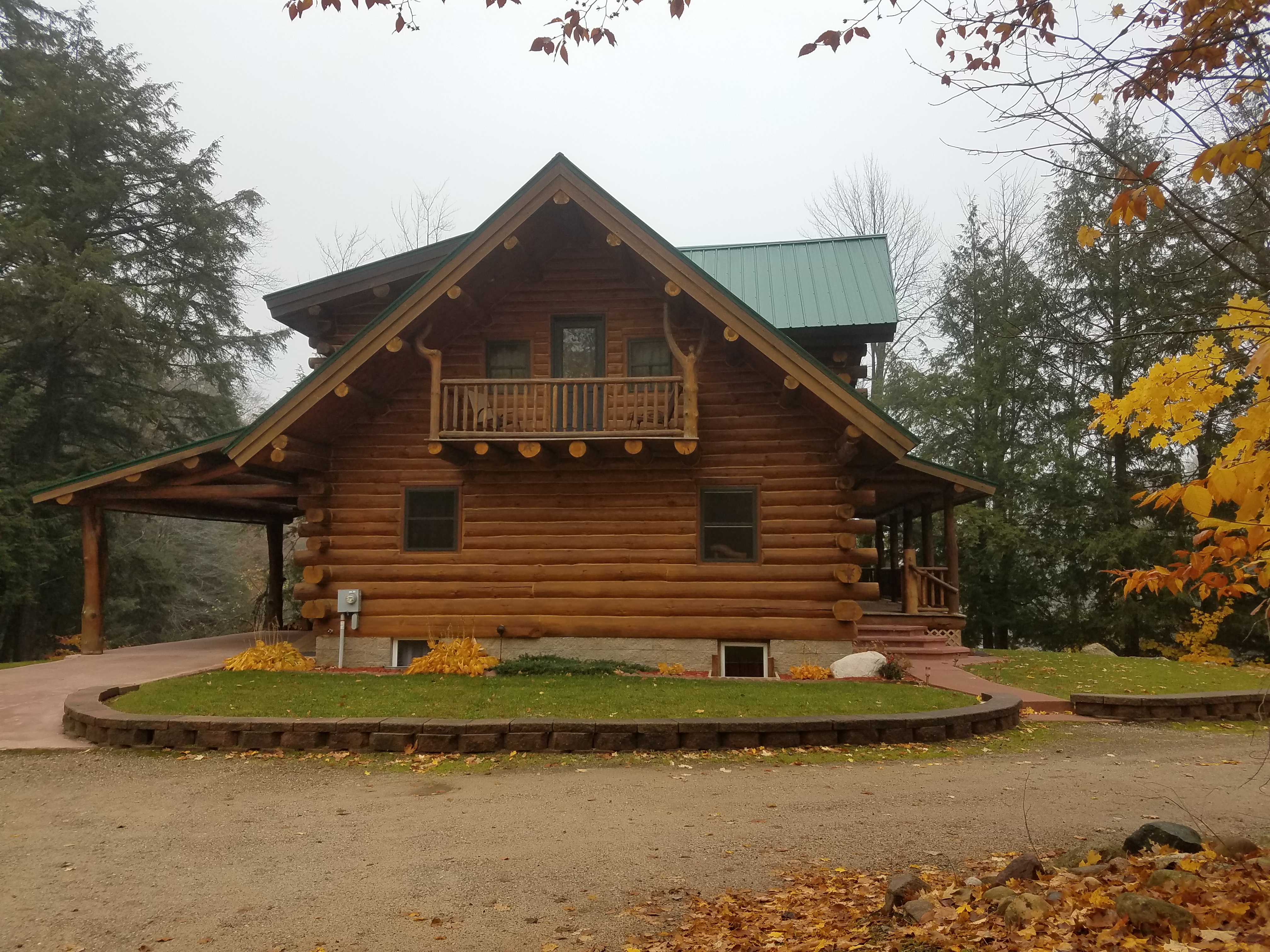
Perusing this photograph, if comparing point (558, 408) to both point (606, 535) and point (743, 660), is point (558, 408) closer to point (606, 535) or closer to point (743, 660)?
point (606, 535)

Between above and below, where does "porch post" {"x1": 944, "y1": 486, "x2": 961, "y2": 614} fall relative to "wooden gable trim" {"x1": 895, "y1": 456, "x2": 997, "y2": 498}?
below

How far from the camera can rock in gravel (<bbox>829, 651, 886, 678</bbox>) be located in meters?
13.0

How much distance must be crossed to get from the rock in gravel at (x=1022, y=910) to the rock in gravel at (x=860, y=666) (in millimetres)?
9274

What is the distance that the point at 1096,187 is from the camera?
2506cm

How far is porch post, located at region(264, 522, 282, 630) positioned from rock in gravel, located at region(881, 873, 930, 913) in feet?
54.4

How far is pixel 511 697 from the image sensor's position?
10758 millimetres

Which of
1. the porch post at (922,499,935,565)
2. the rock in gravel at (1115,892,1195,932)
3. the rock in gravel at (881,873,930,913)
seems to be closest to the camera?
the rock in gravel at (1115,892,1195,932)

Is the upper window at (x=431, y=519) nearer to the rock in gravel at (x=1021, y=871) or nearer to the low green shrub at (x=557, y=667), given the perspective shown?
the low green shrub at (x=557, y=667)

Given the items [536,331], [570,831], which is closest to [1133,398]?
[570,831]

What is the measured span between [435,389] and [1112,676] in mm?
13168

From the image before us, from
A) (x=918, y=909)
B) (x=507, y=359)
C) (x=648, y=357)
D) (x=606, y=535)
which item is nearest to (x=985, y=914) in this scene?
(x=918, y=909)

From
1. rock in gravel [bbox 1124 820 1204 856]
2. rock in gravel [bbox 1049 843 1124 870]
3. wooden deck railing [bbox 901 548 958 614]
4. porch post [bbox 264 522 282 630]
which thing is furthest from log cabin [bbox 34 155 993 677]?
rock in gravel [bbox 1049 843 1124 870]

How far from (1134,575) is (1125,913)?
5.01 feet

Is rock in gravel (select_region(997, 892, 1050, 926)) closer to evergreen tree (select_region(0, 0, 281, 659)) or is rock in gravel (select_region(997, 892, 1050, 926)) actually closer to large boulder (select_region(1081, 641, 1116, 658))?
large boulder (select_region(1081, 641, 1116, 658))
